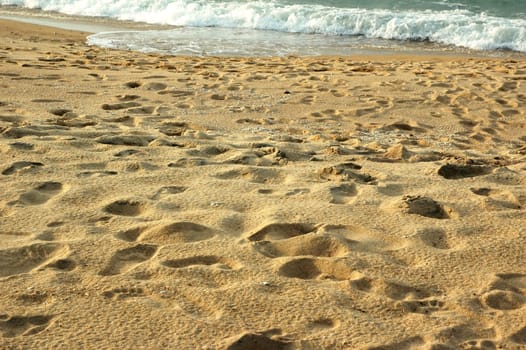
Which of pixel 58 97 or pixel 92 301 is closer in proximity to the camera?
pixel 92 301

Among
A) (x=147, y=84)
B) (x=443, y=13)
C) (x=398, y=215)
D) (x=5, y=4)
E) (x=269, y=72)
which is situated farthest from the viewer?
(x=5, y=4)

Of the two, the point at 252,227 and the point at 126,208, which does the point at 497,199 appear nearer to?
the point at 252,227

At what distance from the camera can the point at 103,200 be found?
3.23 metres

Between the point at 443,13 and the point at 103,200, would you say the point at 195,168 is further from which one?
the point at 443,13

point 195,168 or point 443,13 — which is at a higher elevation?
point 443,13

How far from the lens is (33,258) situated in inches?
103

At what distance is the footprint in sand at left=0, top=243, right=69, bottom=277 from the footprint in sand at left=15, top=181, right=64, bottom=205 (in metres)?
0.52

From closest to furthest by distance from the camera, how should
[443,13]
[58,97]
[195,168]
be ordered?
[195,168], [58,97], [443,13]

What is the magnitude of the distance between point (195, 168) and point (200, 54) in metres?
6.71

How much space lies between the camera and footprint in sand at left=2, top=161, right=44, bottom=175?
3556 millimetres

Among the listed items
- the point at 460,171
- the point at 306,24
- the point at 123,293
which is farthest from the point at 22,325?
the point at 306,24

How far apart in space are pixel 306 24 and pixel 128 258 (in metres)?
12.6

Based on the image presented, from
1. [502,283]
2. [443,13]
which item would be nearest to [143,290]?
[502,283]

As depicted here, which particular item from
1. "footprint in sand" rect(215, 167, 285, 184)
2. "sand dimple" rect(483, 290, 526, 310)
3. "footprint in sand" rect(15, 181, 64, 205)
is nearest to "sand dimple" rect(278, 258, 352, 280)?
"sand dimple" rect(483, 290, 526, 310)
